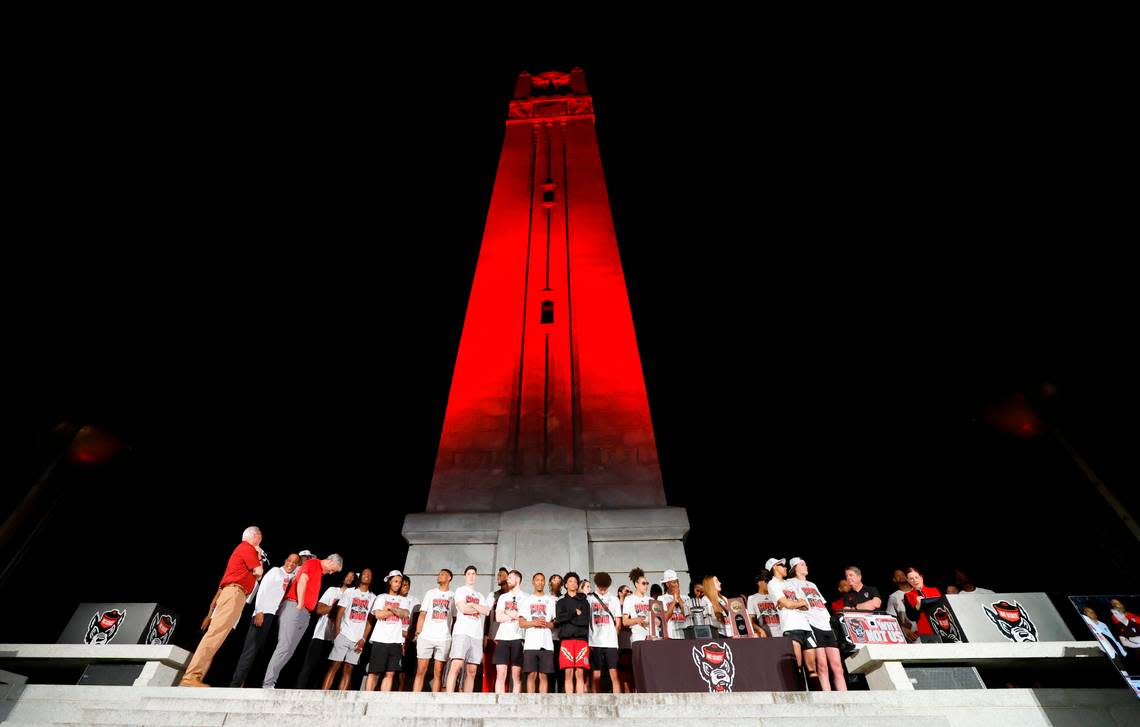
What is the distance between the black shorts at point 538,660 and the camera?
5.86 m

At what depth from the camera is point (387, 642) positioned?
609 centimetres

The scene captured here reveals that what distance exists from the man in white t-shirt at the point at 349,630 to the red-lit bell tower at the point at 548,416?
2479mm

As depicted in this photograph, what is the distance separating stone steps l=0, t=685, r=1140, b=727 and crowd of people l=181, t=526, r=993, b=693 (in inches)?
26.8

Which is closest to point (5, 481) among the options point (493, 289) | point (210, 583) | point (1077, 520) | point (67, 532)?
point (67, 532)

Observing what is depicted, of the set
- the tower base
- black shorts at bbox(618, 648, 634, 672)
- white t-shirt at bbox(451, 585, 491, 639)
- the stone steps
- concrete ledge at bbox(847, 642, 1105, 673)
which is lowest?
the stone steps

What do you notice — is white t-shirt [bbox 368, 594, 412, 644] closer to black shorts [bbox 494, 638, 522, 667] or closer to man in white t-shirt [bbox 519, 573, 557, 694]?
black shorts [bbox 494, 638, 522, 667]

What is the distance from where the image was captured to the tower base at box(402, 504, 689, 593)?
912 cm

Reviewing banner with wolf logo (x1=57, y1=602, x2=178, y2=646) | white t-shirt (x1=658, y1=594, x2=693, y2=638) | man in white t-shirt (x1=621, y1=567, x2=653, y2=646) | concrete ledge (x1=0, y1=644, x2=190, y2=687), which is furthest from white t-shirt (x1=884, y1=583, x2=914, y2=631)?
banner with wolf logo (x1=57, y1=602, x2=178, y2=646)

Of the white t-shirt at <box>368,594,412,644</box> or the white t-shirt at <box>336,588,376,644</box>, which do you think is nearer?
the white t-shirt at <box>368,594,412,644</box>

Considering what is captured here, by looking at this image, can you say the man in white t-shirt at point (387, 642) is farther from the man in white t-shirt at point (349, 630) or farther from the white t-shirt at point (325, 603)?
the white t-shirt at point (325, 603)

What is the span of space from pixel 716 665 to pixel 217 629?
4.57 meters

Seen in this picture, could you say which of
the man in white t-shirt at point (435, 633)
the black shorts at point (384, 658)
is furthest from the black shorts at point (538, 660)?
the black shorts at point (384, 658)

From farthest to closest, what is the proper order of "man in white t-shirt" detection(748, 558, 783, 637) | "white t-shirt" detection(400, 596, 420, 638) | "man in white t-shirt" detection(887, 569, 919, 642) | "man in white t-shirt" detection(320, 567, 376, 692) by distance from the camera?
"man in white t-shirt" detection(748, 558, 783, 637) → "man in white t-shirt" detection(887, 569, 919, 642) → "man in white t-shirt" detection(320, 567, 376, 692) → "white t-shirt" detection(400, 596, 420, 638)

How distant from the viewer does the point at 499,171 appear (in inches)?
670
